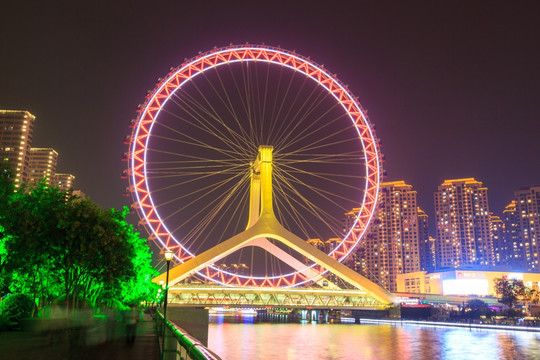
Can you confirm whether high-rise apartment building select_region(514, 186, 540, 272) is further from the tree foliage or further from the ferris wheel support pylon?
the tree foliage

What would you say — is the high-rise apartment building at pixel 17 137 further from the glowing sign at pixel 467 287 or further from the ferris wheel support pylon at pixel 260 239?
the glowing sign at pixel 467 287

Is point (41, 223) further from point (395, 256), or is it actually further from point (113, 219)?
point (395, 256)

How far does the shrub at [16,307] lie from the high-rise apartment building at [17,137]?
104 metres

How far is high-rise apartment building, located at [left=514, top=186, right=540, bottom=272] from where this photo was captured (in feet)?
506

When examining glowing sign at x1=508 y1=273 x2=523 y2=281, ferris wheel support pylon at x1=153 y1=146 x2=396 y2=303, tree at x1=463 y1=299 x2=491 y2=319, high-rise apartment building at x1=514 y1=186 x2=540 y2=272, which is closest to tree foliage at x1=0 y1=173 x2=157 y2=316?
ferris wheel support pylon at x1=153 y1=146 x2=396 y2=303

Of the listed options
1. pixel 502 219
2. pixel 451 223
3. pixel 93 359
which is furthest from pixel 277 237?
pixel 502 219

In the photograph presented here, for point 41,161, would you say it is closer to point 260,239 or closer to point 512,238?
point 260,239

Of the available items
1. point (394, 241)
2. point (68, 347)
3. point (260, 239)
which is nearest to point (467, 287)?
point (394, 241)

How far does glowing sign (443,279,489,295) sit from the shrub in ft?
307

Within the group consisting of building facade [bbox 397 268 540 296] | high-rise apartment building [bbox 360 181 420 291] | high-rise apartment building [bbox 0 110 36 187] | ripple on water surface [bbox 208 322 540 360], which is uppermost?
high-rise apartment building [bbox 0 110 36 187]

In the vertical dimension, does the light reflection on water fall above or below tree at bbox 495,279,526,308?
below

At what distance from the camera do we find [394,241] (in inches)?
6373

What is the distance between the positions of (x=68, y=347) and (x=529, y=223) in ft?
527

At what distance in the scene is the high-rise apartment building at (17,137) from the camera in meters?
120
